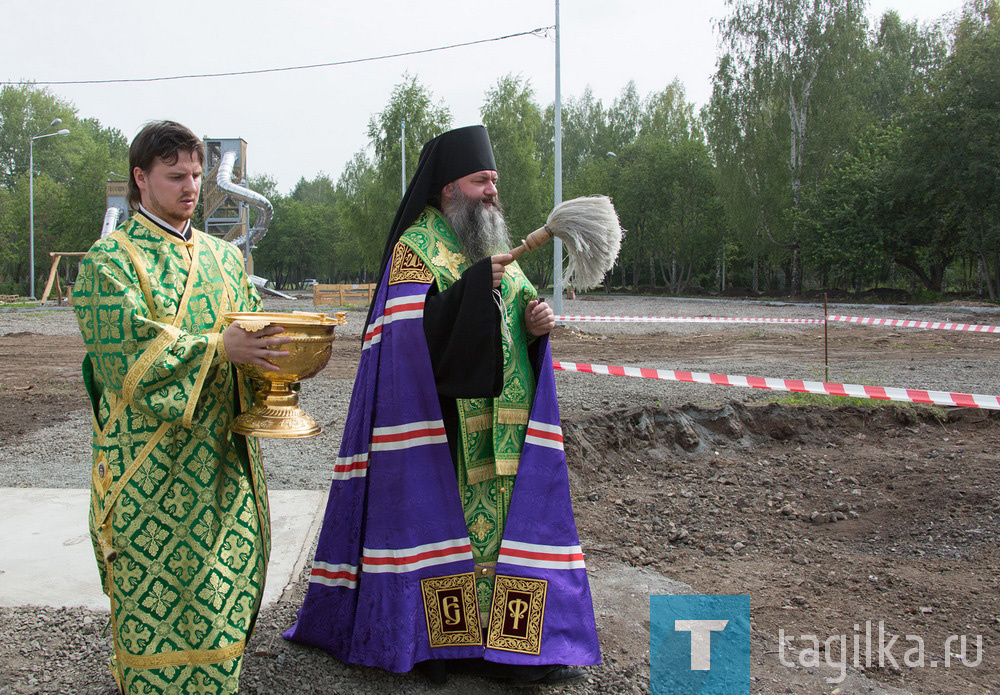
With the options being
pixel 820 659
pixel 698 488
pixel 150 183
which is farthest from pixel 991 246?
pixel 150 183

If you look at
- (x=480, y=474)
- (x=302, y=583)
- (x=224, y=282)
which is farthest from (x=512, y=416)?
(x=302, y=583)

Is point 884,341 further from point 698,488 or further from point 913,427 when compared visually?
point 698,488

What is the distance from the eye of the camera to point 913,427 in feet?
22.7

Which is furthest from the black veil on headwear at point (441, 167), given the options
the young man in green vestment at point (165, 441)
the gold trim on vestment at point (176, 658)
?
the gold trim on vestment at point (176, 658)

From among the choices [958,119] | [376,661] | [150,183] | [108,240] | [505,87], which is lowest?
[376,661]

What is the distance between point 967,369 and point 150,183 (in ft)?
38.2

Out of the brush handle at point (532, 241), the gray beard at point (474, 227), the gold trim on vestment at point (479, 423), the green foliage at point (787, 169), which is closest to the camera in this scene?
the brush handle at point (532, 241)

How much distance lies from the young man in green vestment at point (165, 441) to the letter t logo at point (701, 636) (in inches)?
69.9

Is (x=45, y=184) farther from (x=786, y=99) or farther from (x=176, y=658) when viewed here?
(x=176, y=658)

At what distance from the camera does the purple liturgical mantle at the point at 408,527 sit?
2686mm

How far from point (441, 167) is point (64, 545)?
2954 mm

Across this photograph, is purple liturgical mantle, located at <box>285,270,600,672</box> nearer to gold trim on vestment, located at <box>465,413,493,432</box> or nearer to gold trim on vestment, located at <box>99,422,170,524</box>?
gold trim on vestment, located at <box>465,413,493,432</box>

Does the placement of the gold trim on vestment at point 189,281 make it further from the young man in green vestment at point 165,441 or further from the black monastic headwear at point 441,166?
the black monastic headwear at point 441,166

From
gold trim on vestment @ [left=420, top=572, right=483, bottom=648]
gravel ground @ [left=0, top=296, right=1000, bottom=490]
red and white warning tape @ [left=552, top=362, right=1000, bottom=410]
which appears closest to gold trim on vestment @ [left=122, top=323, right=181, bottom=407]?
gold trim on vestment @ [left=420, top=572, right=483, bottom=648]
